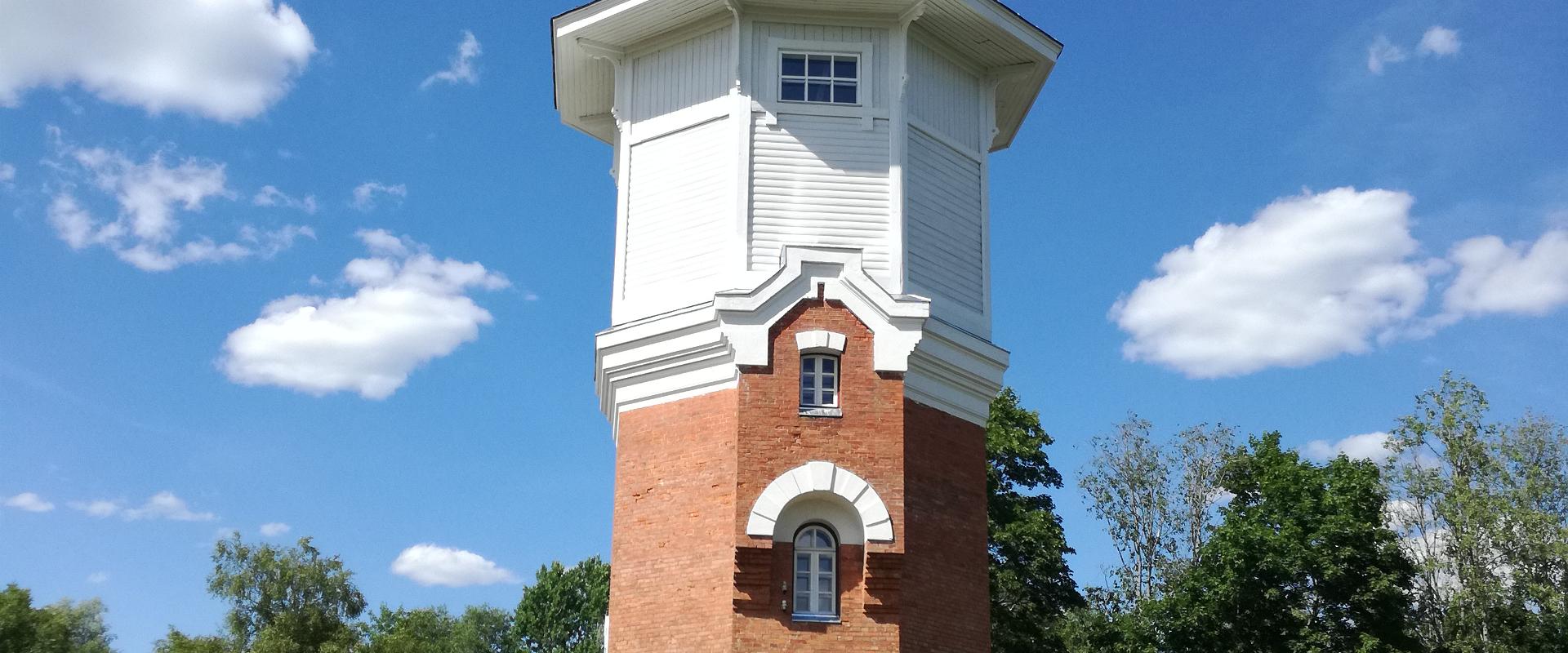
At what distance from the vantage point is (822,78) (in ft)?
61.4

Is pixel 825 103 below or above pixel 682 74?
below

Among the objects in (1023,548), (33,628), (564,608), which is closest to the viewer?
(1023,548)

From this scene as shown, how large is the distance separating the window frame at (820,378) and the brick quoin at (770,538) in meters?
0.08

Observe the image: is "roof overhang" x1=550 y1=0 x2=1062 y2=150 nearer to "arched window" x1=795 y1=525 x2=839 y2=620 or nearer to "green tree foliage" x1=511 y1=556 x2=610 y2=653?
"arched window" x1=795 y1=525 x2=839 y2=620

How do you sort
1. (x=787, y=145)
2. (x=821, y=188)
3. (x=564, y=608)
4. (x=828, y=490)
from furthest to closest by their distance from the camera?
1. (x=564, y=608)
2. (x=787, y=145)
3. (x=821, y=188)
4. (x=828, y=490)

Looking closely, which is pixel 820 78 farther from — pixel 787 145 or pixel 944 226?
pixel 944 226

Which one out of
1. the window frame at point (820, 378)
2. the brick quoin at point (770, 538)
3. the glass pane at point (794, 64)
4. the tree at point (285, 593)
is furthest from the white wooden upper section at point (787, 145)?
the tree at point (285, 593)

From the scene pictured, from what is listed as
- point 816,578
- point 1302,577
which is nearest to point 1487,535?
point 1302,577

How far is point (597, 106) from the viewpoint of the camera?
21609 millimetres

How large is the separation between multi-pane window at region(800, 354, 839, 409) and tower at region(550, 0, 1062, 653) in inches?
1.0

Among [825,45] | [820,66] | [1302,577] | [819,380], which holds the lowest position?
[1302,577]

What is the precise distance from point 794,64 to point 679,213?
8.16 ft

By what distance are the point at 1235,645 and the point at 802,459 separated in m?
18.0

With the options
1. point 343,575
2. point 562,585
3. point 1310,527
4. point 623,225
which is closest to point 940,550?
point 623,225
